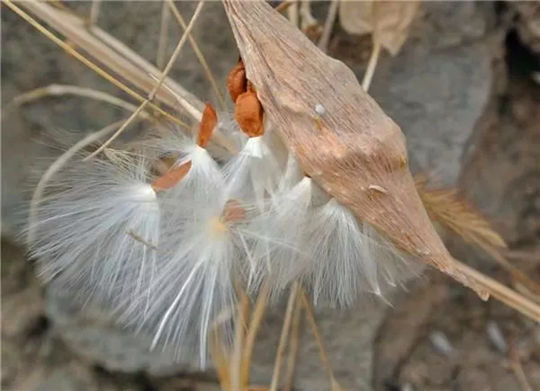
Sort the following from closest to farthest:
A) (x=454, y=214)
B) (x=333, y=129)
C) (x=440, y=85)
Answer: (x=333, y=129), (x=454, y=214), (x=440, y=85)

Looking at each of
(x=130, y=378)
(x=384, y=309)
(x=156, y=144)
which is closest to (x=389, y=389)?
(x=384, y=309)

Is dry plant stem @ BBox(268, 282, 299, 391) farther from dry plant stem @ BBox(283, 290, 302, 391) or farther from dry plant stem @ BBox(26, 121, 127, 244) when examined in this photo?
dry plant stem @ BBox(26, 121, 127, 244)

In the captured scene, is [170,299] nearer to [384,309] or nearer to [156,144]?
[156,144]

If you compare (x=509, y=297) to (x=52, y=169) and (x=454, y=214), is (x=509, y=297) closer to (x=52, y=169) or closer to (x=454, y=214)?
(x=454, y=214)

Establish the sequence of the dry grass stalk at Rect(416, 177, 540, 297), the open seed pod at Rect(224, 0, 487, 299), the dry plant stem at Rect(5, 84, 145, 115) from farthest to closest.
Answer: the dry plant stem at Rect(5, 84, 145, 115)
the dry grass stalk at Rect(416, 177, 540, 297)
the open seed pod at Rect(224, 0, 487, 299)

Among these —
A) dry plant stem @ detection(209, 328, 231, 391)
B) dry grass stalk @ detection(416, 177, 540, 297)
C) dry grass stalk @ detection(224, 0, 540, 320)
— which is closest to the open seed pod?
dry grass stalk @ detection(224, 0, 540, 320)

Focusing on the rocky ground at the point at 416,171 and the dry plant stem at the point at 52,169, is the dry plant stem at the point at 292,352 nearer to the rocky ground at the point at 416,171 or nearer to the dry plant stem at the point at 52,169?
the rocky ground at the point at 416,171

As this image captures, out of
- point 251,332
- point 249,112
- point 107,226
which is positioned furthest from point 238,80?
point 251,332
